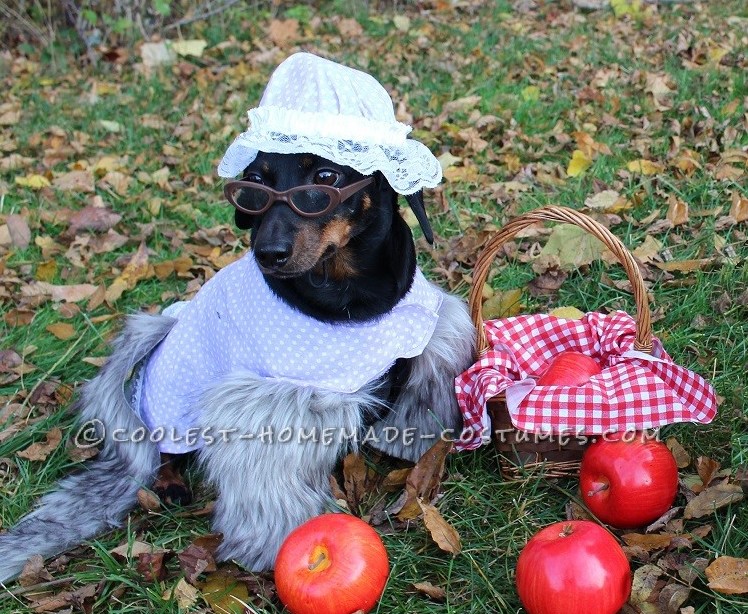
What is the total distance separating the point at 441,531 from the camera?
2.19 m

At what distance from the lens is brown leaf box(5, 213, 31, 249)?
13.3 ft

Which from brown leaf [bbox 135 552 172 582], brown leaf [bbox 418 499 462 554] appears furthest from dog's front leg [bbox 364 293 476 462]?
brown leaf [bbox 135 552 172 582]

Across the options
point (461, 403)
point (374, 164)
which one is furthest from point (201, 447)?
point (374, 164)

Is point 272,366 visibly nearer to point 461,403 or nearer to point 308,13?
point 461,403

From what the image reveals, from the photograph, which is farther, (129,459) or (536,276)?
(536,276)

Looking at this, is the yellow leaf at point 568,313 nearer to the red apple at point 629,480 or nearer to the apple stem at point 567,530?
the red apple at point 629,480

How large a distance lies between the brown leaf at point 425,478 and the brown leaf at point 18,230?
269cm

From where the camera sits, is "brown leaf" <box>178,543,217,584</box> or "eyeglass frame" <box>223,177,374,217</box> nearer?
"eyeglass frame" <box>223,177,374,217</box>

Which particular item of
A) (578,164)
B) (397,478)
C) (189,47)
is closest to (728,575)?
(397,478)

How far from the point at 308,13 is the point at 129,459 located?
5776 millimetres

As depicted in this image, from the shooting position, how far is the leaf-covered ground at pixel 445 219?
7.13ft

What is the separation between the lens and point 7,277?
3.70 m

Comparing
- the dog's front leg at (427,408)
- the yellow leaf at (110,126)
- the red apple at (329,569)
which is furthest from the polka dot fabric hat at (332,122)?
the yellow leaf at (110,126)

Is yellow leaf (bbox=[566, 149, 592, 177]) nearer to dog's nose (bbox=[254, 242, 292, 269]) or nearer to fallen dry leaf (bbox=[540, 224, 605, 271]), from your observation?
fallen dry leaf (bbox=[540, 224, 605, 271])
